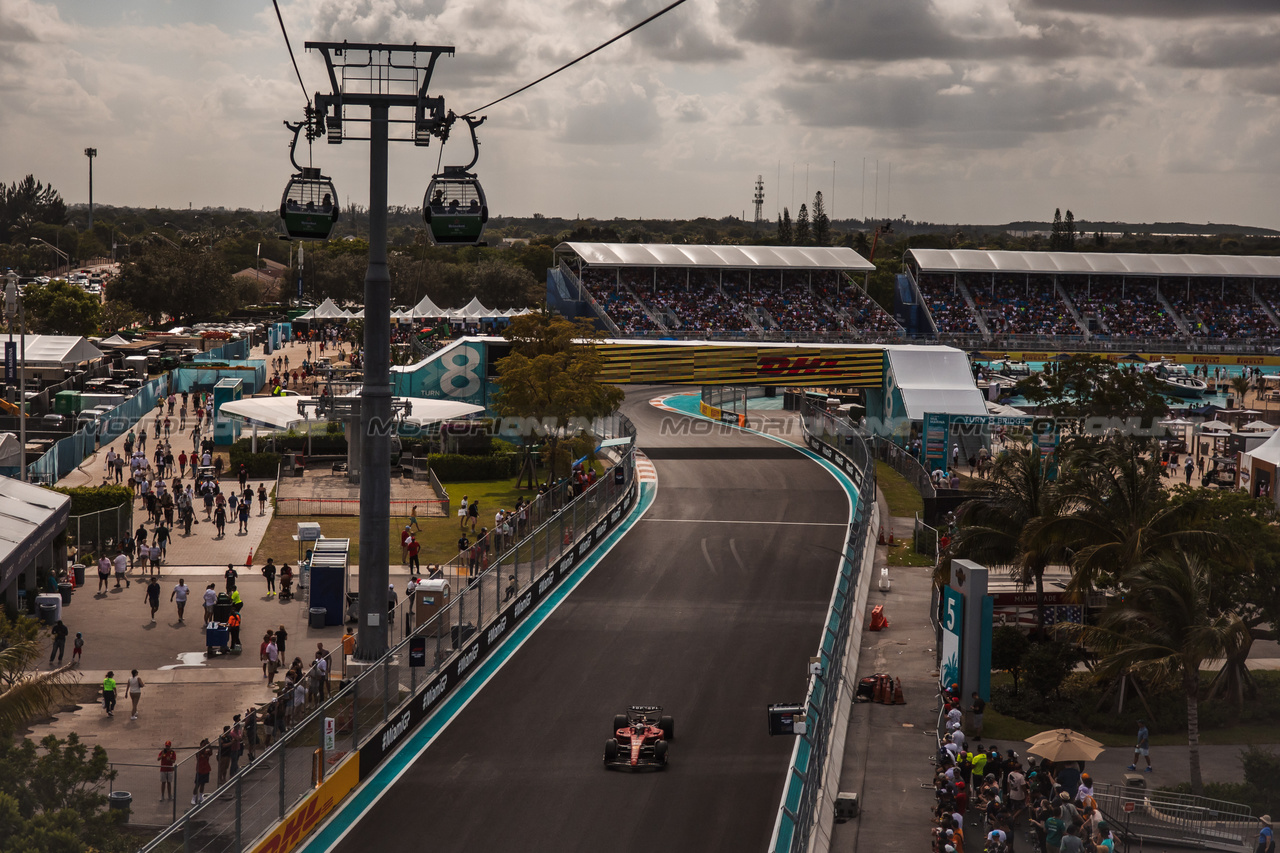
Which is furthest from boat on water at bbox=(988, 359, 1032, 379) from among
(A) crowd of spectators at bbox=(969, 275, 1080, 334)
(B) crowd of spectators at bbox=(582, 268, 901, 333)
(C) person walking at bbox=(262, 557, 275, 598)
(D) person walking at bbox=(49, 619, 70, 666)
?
(D) person walking at bbox=(49, 619, 70, 666)

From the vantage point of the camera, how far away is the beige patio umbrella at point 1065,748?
20.2 meters

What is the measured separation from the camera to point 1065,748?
66.7ft

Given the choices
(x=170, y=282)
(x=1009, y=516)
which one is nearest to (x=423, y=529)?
(x=1009, y=516)

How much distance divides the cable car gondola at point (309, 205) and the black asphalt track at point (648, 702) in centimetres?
907

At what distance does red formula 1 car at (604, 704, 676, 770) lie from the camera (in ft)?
67.4

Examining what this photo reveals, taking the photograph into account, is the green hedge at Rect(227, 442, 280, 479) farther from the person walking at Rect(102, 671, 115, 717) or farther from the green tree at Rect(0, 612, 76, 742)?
the green tree at Rect(0, 612, 76, 742)

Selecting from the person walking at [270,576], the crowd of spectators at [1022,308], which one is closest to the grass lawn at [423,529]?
the person walking at [270,576]

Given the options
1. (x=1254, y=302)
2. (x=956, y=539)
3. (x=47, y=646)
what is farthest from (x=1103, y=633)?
(x=1254, y=302)

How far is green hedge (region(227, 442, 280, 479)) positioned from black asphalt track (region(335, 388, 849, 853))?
1790cm

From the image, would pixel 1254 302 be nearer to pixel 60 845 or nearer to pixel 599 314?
pixel 599 314

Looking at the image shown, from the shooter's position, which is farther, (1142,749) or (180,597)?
(180,597)

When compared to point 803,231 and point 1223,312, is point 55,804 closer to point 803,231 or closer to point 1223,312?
point 1223,312

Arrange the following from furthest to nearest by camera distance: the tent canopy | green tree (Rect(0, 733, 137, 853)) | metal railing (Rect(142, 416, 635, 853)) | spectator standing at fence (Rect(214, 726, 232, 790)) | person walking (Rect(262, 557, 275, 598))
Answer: the tent canopy
person walking (Rect(262, 557, 275, 598))
spectator standing at fence (Rect(214, 726, 232, 790))
metal railing (Rect(142, 416, 635, 853))
green tree (Rect(0, 733, 137, 853))

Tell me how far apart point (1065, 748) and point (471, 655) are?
38.2ft
